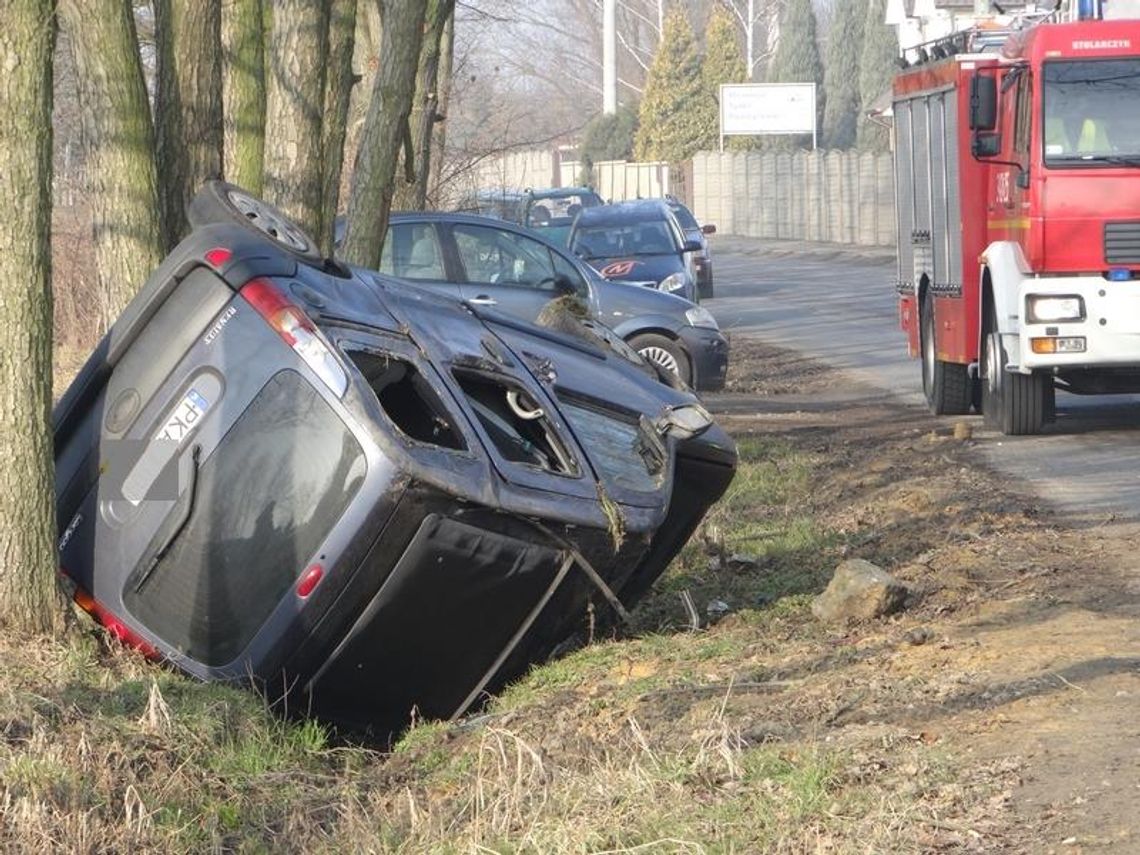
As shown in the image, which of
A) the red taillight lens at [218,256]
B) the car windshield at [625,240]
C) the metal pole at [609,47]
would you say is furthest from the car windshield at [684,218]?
the metal pole at [609,47]

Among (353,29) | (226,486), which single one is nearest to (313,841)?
(226,486)

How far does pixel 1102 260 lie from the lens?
13.9 meters

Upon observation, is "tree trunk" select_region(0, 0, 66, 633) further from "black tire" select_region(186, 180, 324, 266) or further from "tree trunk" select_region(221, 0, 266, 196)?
"tree trunk" select_region(221, 0, 266, 196)

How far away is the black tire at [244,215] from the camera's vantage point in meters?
7.94

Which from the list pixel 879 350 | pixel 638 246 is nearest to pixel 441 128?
pixel 638 246

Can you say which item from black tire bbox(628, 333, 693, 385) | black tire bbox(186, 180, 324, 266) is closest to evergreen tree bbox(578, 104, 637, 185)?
black tire bbox(628, 333, 693, 385)

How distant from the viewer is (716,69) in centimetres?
8538

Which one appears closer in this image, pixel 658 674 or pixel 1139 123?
pixel 658 674

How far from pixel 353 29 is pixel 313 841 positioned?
7605 millimetres

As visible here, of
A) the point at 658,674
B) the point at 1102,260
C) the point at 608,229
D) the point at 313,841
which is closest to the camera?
the point at 313,841

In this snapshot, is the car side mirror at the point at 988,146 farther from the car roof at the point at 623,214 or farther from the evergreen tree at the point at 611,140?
the evergreen tree at the point at 611,140

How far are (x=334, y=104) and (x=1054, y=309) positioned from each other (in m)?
5.15

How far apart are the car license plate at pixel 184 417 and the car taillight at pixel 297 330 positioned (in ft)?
1.26

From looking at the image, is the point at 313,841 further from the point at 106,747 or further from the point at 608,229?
the point at 608,229
